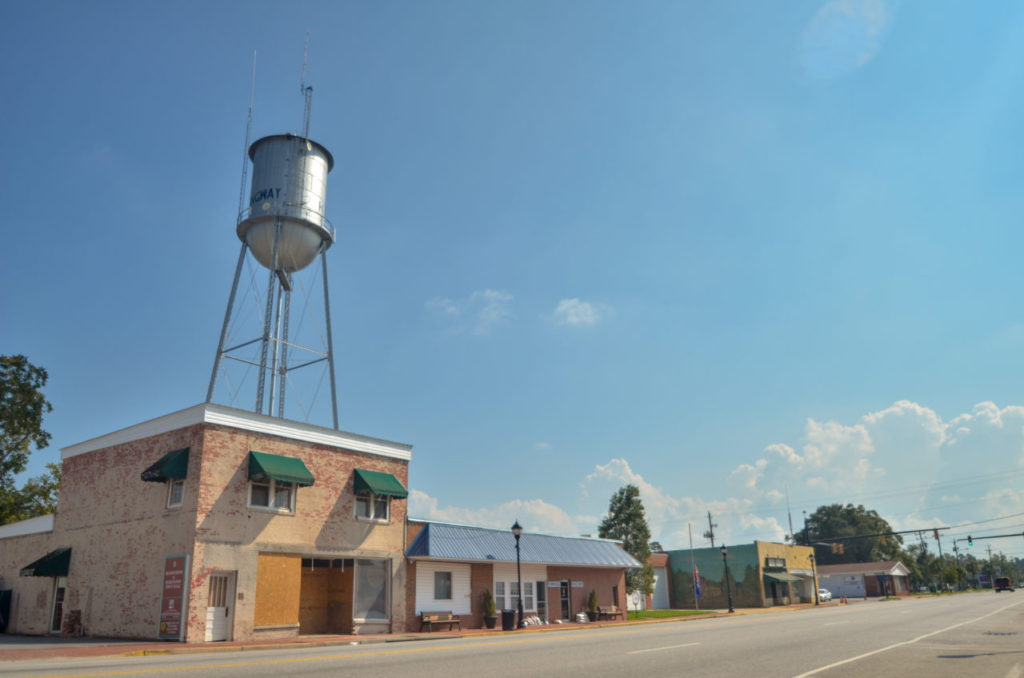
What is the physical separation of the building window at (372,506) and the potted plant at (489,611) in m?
5.98

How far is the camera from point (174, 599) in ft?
71.7

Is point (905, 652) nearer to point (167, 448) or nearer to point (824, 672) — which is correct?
point (824, 672)

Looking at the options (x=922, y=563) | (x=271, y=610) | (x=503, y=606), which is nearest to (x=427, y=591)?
(x=503, y=606)

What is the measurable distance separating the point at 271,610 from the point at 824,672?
A: 59.7 ft

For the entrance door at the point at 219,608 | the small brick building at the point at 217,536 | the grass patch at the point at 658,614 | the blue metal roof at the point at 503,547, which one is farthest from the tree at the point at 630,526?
the entrance door at the point at 219,608

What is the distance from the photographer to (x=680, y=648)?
16375mm

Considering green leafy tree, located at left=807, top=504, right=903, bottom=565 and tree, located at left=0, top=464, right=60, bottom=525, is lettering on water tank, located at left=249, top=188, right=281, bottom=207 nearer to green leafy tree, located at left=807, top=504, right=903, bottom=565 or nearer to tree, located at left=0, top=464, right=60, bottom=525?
tree, located at left=0, top=464, right=60, bottom=525

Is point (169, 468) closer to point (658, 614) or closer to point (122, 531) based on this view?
point (122, 531)

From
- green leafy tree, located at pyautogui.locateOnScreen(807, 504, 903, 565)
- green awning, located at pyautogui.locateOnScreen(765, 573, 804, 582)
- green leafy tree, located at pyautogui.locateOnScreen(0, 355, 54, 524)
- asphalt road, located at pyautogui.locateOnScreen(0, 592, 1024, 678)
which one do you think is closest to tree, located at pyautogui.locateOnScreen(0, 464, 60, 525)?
green leafy tree, located at pyautogui.locateOnScreen(0, 355, 54, 524)

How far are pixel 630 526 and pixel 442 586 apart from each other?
80.2 feet

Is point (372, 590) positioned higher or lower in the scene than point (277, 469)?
lower

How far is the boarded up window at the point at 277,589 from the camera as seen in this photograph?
23.7 meters

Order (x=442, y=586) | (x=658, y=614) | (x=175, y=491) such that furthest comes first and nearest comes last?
(x=658, y=614)
(x=442, y=586)
(x=175, y=491)

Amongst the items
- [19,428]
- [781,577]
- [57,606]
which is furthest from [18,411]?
[781,577]
